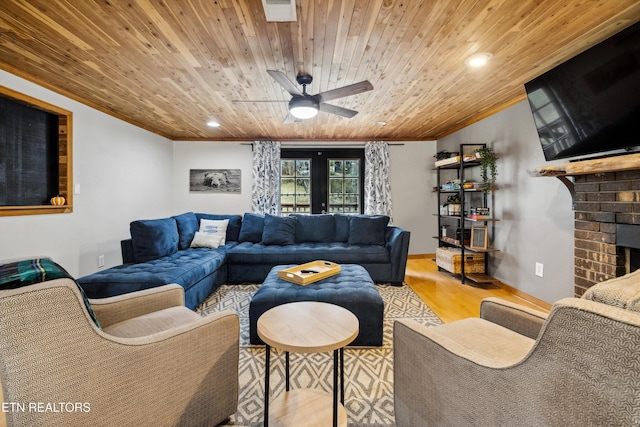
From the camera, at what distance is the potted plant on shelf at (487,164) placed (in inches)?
138

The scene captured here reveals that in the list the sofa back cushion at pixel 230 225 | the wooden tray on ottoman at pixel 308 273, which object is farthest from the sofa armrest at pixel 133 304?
the sofa back cushion at pixel 230 225

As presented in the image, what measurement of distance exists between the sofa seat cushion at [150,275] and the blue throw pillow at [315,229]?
1.35m

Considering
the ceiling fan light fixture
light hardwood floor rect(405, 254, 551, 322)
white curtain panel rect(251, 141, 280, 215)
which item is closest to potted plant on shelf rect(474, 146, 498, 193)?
light hardwood floor rect(405, 254, 551, 322)

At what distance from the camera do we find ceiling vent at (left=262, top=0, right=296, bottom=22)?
1534 millimetres

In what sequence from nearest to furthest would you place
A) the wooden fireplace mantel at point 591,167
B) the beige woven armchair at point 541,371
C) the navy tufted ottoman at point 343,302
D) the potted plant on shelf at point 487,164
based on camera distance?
the beige woven armchair at point 541,371
the wooden fireplace mantel at point 591,167
the navy tufted ottoman at point 343,302
the potted plant on shelf at point 487,164

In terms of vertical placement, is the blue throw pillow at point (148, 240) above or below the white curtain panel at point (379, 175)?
below

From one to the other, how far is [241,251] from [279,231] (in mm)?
642

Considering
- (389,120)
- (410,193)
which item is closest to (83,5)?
(389,120)

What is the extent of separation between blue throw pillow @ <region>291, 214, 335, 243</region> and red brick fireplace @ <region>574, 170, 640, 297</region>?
2803mm

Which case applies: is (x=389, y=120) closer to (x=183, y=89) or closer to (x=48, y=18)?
(x=183, y=89)

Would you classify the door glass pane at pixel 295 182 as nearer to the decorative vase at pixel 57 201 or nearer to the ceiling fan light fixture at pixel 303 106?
the ceiling fan light fixture at pixel 303 106

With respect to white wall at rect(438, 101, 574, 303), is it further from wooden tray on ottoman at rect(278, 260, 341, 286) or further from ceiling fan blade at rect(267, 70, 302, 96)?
ceiling fan blade at rect(267, 70, 302, 96)

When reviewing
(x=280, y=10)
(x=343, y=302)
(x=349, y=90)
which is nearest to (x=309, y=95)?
(x=349, y=90)

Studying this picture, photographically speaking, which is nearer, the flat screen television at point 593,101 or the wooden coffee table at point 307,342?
the wooden coffee table at point 307,342
